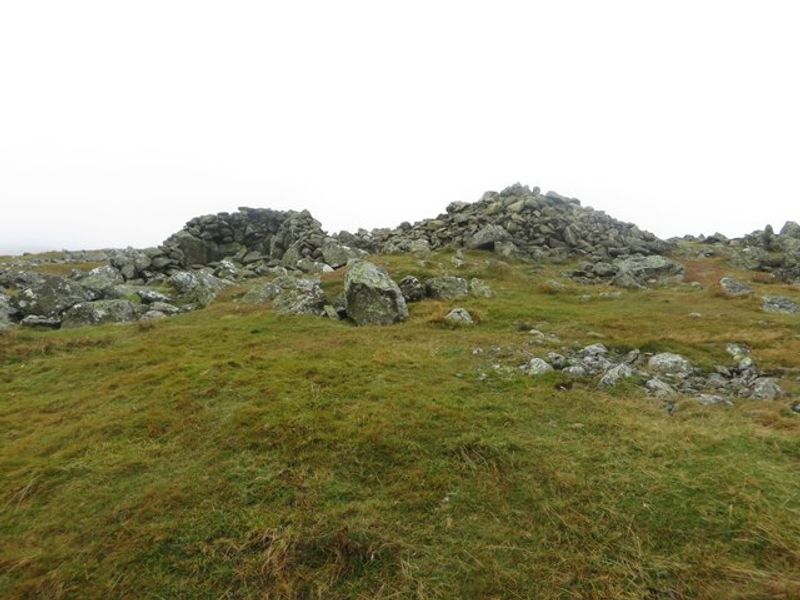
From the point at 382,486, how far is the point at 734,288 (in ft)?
96.7

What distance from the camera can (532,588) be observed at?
5.64 m

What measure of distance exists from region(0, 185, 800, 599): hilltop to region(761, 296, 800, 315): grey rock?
Result: 4.29m

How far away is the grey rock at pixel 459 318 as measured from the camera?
18.4m

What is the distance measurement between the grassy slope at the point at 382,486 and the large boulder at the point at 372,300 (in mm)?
6462

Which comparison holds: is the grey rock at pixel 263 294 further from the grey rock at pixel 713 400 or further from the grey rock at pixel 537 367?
the grey rock at pixel 713 400

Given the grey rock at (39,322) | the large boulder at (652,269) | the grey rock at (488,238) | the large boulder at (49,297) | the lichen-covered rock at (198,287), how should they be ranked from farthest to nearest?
the grey rock at (488,238) < the large boulder at (652,269) < the lichen-covered rock at (198,287) < the large boulder at (49,297) < the grey rock at (39,322)

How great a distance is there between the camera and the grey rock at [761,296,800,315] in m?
22.7

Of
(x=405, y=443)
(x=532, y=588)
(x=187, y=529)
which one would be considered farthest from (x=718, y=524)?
(x=187, y=529)

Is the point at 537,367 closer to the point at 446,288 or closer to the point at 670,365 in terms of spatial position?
the point at 670,365

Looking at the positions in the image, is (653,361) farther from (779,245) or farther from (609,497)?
(779,245)

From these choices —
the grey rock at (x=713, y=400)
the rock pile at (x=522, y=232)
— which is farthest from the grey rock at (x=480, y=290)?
the grey rock at (x=713, y=400)

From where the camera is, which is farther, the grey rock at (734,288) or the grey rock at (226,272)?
the grey rock at (226,272)

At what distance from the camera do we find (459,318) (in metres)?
18.6

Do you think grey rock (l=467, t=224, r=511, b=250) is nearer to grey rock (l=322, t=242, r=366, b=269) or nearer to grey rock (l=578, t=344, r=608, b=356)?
grey rock (l=322, t=242, r=366, b=269)
